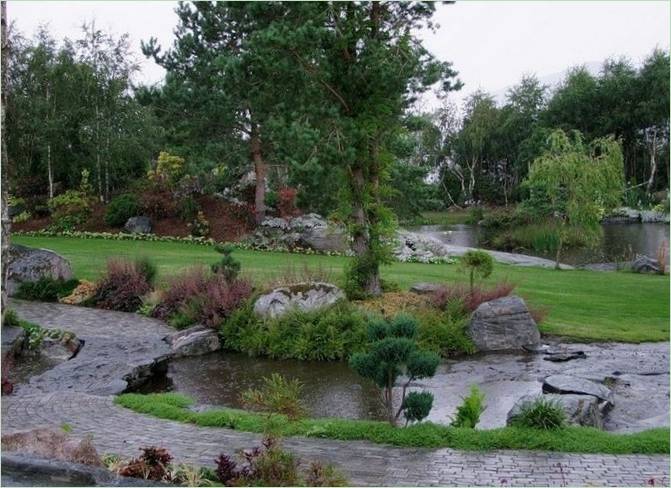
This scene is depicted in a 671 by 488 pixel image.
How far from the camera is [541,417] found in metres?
6.69

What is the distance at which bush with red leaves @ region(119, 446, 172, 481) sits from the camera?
506cm

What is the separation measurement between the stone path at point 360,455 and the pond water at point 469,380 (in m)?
1.65

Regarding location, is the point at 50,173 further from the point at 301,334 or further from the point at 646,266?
the point at 646,266

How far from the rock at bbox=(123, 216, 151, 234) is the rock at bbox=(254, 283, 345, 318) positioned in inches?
617

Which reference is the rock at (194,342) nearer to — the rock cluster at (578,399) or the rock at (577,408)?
the rock cluster at (578,399)

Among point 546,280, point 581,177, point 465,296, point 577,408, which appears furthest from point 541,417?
point 581,177

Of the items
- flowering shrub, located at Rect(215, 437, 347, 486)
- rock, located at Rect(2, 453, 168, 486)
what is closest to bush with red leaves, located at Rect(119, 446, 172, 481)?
rock, located at Rect(2, 453, 168, 486)

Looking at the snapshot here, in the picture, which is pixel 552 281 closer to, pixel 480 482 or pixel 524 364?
pixel 524 364

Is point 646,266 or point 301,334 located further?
point 646,266

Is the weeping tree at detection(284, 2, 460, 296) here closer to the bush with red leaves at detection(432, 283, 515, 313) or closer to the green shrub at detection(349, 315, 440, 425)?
the bush with red leaves at detection(432, 283, 515, 313)

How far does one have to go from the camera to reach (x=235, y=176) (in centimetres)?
3034

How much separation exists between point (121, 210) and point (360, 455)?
23.5 m

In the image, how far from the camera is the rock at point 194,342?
11.8 meters

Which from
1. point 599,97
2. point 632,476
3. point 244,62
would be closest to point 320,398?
point 632,476
